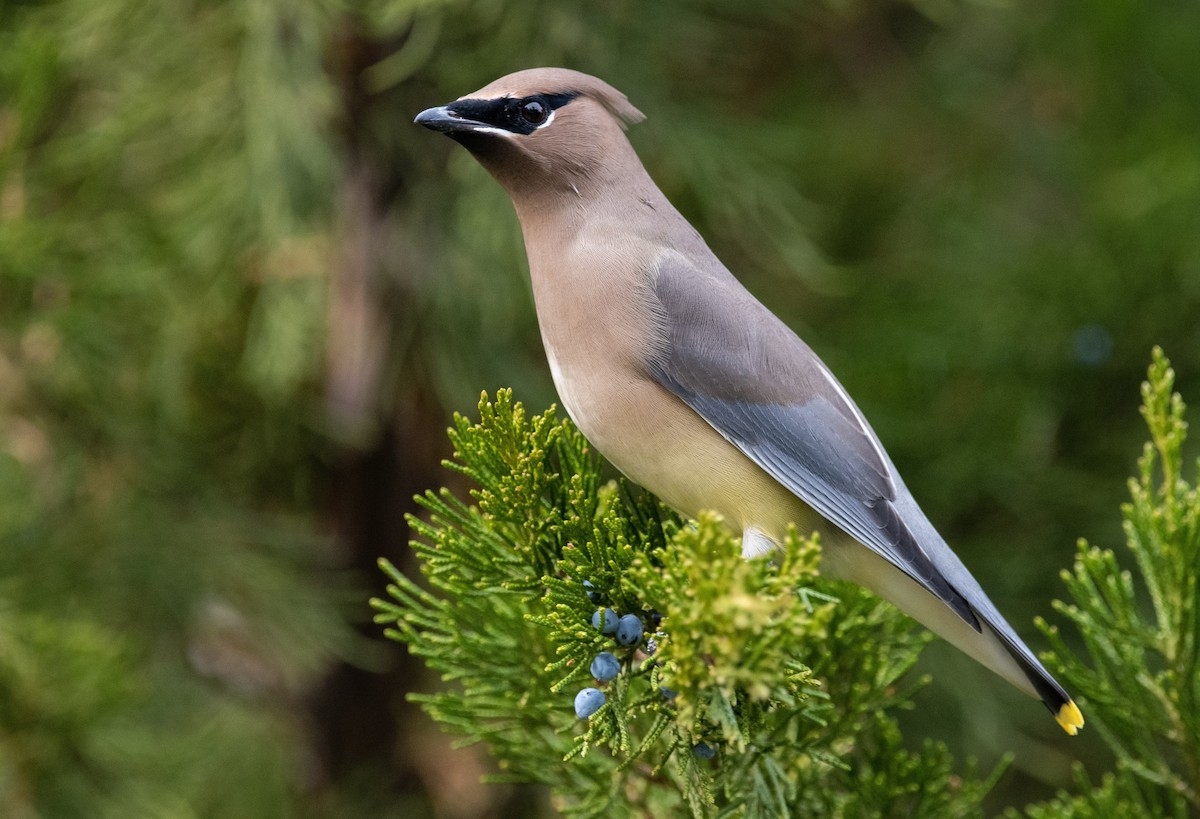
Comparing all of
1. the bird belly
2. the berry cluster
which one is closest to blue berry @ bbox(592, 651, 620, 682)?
the berry cluster

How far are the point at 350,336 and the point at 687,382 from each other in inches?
53.2

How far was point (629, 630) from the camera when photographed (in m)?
1.75

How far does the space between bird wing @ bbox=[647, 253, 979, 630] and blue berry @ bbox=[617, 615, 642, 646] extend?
563 millimetres

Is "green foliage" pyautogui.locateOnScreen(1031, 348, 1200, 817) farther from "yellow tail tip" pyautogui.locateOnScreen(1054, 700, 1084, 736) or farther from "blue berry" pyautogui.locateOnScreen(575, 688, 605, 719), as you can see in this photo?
"blue berry" pyautogui.locateOnScreen(575, 688, 605, 719)

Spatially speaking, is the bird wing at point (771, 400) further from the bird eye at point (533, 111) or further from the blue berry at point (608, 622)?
the blue berry at point (608, 622)

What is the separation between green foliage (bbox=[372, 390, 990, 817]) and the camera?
4.91 ft

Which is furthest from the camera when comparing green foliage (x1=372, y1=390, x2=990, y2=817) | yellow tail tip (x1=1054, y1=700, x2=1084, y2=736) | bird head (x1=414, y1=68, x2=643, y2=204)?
bird head (x1=414, y1=68, x2=643, y2=204)

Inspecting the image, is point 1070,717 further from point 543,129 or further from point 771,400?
point 543,129

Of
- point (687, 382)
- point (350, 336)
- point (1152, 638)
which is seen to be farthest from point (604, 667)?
point (350, 336)

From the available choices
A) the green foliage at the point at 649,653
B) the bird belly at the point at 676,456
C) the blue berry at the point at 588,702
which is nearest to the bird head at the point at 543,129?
the bird belly at the point at 676,456

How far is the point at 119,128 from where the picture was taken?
3.10 meters

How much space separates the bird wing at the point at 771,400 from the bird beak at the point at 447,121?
415 millimetres

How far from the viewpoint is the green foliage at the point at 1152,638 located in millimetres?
1883

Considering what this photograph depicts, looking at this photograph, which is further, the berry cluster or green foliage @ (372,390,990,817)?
the berry cluster
